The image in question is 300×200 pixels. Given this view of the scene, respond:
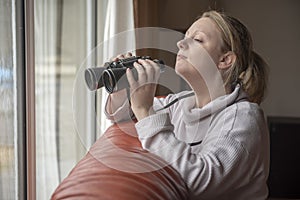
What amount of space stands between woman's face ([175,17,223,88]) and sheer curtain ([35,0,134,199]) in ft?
2.54

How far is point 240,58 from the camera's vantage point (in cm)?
101

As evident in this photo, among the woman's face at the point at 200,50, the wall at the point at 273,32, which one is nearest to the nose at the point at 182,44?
the woman's face at the point at 200,50

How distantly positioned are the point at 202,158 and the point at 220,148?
4cm

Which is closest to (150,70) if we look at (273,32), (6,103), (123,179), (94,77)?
(94,77)

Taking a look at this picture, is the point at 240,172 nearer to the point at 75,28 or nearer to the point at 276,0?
the point at 75,28

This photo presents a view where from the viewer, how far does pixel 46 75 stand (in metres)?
2.04

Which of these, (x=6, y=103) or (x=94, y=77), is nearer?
(x=94, y=77)

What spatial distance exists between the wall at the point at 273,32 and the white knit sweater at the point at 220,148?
2.15 metres

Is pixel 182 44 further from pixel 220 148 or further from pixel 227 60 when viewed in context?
pixel 220 148

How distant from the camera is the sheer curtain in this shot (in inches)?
76.7

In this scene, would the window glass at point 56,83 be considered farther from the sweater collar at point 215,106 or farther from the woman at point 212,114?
the sweater collar at point 215,106

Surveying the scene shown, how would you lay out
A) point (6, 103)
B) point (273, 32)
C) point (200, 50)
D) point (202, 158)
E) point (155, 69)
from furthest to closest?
point (273, 32) → point (6, 103) → point (200, 50) → point (155, 69) → point (202, 158)

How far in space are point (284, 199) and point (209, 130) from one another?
2.09 meters

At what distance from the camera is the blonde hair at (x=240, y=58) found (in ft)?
3.27
